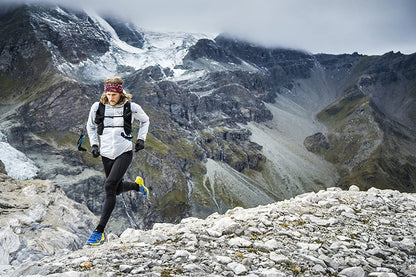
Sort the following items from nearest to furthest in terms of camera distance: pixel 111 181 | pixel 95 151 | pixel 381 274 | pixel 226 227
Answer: pixel 381 274, pixel 226 227, pixel 111 181, pixel 95 151

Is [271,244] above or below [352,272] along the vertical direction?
below

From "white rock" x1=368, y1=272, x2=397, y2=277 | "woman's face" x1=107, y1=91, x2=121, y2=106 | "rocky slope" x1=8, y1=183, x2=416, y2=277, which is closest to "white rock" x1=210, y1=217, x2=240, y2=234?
"rocky slope" x1=8, y1=183, x2=416, y2=277

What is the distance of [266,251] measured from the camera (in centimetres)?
663

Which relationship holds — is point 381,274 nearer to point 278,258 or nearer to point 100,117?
point 278,258

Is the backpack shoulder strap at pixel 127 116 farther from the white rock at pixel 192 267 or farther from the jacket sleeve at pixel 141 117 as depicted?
the white rock at pixel 192 267

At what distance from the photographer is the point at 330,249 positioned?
6953mm

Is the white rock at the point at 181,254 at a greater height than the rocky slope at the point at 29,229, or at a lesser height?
greater

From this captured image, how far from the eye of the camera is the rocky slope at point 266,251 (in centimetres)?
550

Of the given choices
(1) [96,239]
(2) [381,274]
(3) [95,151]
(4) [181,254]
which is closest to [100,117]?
(3) [95,151]

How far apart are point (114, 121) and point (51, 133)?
193284mm

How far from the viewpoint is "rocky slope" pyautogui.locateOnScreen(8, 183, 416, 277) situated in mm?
5496

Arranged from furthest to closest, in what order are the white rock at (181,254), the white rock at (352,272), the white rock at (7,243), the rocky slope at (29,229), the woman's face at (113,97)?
the rocky slope at (29,229), the white rock at (7,243), the woman's face at (113,97), the white rock at (181,254), the white rock at (352,272)

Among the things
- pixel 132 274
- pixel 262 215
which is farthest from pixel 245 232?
pixel 132 274

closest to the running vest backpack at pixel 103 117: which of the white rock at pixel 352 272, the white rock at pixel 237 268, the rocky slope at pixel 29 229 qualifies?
the rocky slope at pixel 29 229
